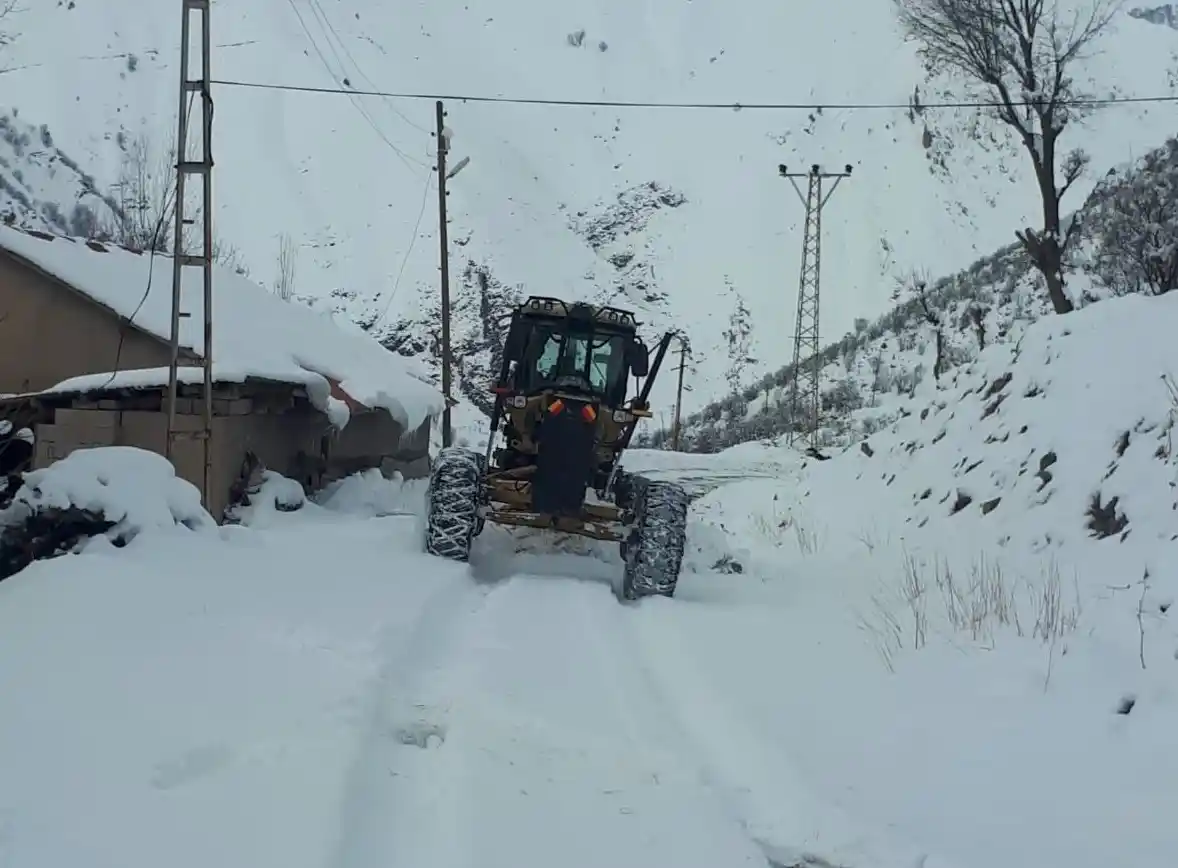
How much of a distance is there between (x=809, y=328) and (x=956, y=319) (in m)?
12.3

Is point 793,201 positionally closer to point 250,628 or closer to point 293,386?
point 293,386

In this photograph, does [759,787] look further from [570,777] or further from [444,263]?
[444,263]

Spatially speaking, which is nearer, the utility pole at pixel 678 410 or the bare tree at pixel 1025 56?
the bare tree at pixel 1025 56

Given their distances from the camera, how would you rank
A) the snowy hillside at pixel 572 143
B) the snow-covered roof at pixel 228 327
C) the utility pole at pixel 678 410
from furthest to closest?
the snowy hillside at pixel 572 143 < the utility pole at pixel 678 410 < the snow-covered roof at pixel 228 327

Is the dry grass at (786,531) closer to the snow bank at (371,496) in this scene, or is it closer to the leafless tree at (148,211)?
the snow bank at (371,496)

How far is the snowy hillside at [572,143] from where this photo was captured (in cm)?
5847

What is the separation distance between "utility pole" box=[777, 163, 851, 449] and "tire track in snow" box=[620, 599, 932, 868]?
24.4 metres

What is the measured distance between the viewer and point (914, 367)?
126ft

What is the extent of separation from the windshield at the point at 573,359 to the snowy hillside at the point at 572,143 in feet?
142

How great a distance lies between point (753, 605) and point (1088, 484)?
309 cm

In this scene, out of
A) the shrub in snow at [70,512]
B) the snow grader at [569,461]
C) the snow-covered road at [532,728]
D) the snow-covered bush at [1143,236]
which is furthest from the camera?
the snow-covered bush at [1143,236]

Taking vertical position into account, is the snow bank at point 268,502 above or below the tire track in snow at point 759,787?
below

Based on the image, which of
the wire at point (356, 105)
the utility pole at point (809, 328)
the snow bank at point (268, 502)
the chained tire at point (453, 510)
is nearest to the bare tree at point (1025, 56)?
the utility pole at point (809, 328)

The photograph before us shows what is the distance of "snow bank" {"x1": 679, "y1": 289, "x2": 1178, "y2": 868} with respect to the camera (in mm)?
4602
